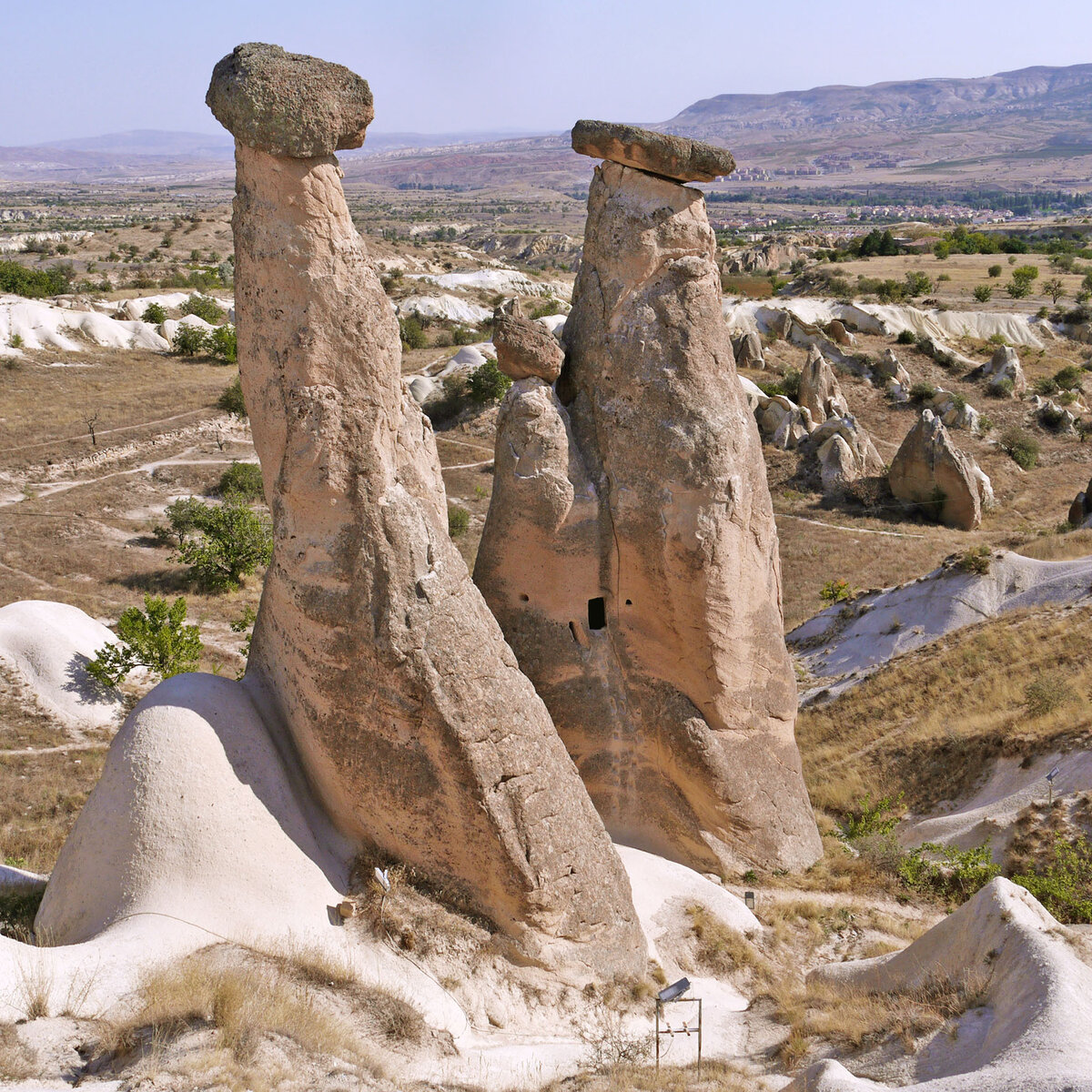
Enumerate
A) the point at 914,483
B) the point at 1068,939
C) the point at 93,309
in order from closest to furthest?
the point at 1068,939
the point at 914,483
the point at 93,309

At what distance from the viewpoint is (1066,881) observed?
9141mm

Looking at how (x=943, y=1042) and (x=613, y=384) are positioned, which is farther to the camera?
(x=613, y=384)

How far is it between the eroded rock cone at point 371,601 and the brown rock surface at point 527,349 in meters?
2.13

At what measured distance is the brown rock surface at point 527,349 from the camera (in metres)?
8.98

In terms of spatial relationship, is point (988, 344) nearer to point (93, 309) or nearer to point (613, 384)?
point (93, 309)

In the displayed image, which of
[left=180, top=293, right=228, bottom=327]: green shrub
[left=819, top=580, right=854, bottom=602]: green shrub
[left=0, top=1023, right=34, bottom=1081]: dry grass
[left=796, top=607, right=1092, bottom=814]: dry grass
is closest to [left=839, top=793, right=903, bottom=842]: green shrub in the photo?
[left=796, top=607, right=1092, bottom=814]: dry grass

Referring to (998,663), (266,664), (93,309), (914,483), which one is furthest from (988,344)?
(266,664)

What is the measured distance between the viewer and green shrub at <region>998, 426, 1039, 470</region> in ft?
108

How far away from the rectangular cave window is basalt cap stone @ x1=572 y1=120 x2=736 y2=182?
3914mm

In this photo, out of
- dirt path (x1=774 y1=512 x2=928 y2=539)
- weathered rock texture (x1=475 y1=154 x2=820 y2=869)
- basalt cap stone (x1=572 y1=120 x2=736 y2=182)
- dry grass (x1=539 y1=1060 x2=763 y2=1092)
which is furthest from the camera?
dirt path (x1=774 y1=512 x2=928 y2=539)

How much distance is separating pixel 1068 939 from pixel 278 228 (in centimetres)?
714

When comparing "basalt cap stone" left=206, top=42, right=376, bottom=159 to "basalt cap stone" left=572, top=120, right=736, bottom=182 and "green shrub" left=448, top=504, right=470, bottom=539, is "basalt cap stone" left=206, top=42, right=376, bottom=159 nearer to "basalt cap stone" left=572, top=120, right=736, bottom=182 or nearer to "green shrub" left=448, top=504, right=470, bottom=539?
"basalt cap stone" left=572, top=120, right=736, bottom=182

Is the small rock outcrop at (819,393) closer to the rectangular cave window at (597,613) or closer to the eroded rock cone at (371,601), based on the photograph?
the rectangular cave window at (597,613)

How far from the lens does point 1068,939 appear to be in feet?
22.3
